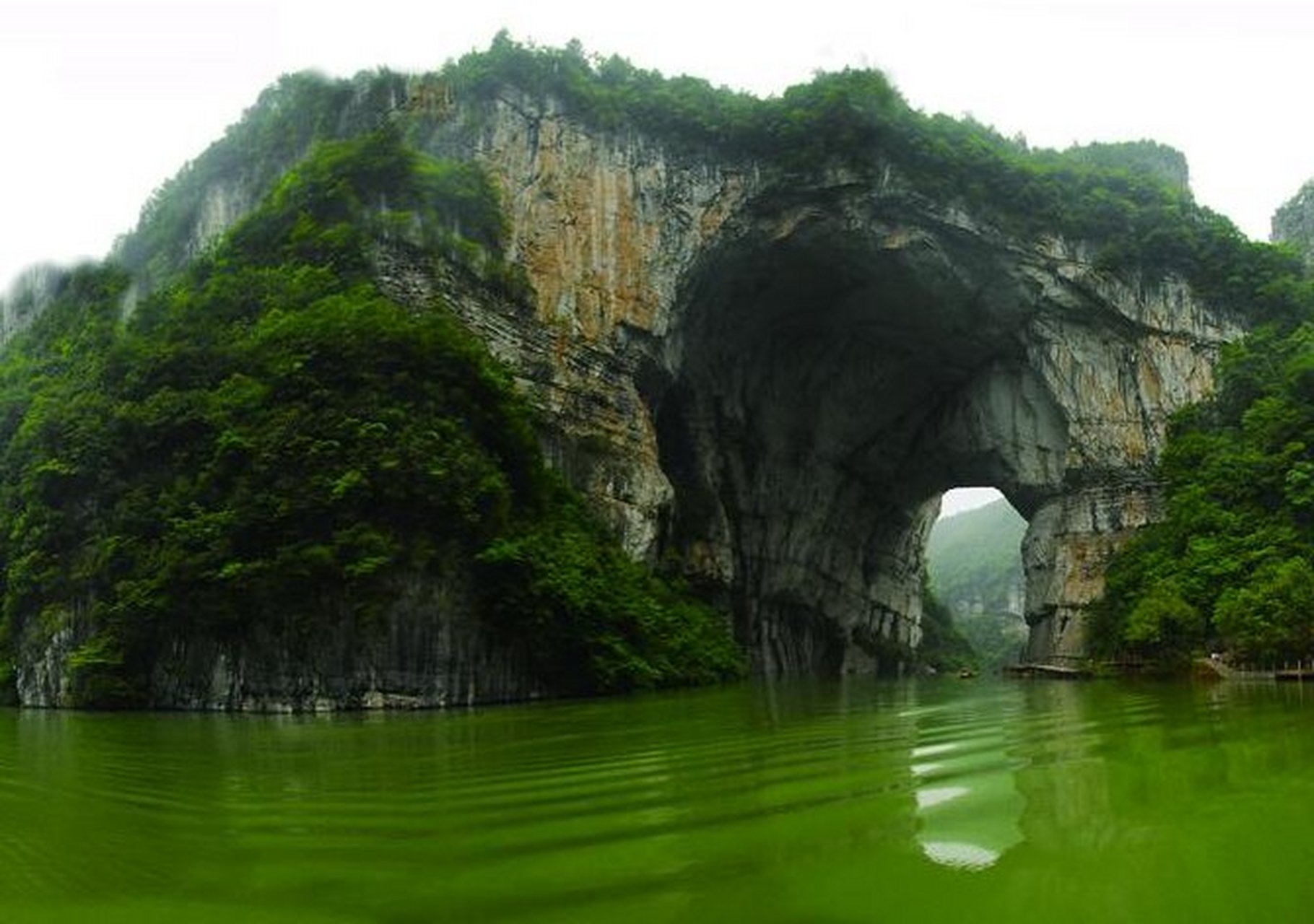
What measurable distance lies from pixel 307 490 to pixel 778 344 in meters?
19.9

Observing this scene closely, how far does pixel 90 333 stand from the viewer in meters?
31.9

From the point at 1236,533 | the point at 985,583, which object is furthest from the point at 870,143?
the point at 985,583

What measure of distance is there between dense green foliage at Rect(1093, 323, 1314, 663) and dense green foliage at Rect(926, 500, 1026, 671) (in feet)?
91.3

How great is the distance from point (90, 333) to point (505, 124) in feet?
49.0

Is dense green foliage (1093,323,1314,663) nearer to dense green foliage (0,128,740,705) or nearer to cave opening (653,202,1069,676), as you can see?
cave opening (653,202,1069,676)

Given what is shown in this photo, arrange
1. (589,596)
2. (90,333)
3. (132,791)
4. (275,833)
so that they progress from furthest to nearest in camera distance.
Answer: (90,333) → (589,596) → (132,791) → (275,833)

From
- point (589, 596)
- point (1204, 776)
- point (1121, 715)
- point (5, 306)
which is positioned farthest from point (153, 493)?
point (5, 306)

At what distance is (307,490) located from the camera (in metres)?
→ 17.5

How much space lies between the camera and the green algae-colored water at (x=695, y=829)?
2.69 meters

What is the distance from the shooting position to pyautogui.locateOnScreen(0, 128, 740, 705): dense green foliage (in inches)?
685

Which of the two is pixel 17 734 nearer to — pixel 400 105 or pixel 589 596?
pixel 589 596

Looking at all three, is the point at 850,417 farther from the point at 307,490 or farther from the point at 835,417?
the point at 307,490

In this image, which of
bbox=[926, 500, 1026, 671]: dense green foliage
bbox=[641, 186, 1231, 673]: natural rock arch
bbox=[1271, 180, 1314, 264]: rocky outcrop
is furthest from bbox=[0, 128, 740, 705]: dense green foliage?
bbox=[926, 500, 1026, 671]: dense green foliage

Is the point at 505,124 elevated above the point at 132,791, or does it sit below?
above
